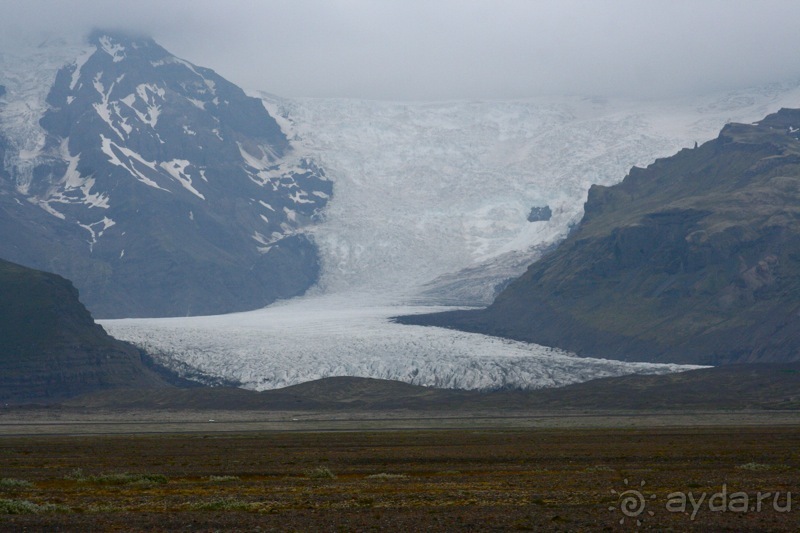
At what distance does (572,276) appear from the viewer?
19725 centimetres

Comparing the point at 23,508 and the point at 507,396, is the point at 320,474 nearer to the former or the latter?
the point at 23,508

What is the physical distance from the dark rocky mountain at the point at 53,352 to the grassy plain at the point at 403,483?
65.7 m

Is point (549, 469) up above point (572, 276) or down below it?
below

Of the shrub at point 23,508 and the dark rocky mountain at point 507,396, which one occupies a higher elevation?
the shrub at point 23,508

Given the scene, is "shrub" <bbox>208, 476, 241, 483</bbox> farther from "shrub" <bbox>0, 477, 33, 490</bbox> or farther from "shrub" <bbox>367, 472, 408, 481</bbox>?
"shrub" <bbox>0, 477, 33, 490</bbox>

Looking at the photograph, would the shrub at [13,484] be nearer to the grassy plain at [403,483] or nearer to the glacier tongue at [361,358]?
the grassy plain at [403,483]

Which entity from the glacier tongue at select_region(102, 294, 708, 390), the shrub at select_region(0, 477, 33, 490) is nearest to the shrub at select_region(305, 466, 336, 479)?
the shrub at select_region(0, 477, 33, 490)

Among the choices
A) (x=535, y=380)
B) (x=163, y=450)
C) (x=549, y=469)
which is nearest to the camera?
(x=549, y=469)

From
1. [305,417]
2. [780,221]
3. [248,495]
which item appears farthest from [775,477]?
[780,221]

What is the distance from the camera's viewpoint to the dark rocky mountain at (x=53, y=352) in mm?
131000

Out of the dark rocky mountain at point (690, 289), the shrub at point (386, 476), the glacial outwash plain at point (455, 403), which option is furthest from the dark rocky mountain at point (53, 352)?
the shrub at point (386, 476)

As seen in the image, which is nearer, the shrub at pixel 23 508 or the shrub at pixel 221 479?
the shrub at pixel 23 508

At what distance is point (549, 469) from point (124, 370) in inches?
3877

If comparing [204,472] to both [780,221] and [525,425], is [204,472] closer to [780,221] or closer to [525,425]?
[525,425]
